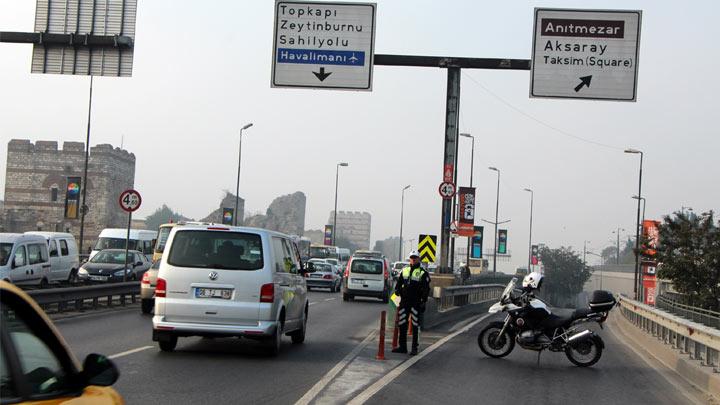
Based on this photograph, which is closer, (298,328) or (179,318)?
(179,318)

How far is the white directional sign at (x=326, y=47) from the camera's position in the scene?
73.0ft

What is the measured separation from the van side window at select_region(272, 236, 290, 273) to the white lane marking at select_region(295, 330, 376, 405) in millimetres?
1718

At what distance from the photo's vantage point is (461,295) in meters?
31.9

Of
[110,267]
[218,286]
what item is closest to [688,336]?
[218,286]

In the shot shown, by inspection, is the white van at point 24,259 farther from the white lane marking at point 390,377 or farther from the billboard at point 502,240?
the billboard at point 502,240

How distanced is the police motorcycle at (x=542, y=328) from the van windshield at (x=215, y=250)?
4.26m

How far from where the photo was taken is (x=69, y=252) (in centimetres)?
3147

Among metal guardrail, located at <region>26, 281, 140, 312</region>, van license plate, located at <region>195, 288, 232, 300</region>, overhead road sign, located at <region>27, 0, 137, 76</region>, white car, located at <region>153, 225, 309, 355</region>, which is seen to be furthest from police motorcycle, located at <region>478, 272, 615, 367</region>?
metal guardrail, located at <region>26, 281, 140, 312</region>

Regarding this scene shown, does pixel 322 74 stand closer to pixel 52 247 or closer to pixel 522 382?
pixel 522 382

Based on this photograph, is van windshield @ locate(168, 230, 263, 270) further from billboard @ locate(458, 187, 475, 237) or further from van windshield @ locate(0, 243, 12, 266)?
billboard @ locate(458, 187, 475, 237)

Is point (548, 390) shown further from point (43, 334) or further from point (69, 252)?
point (69, 252)

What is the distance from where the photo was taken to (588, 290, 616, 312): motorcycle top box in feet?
50.3

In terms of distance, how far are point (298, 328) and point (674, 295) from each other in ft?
110

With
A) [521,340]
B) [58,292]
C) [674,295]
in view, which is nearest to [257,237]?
[521,340]
